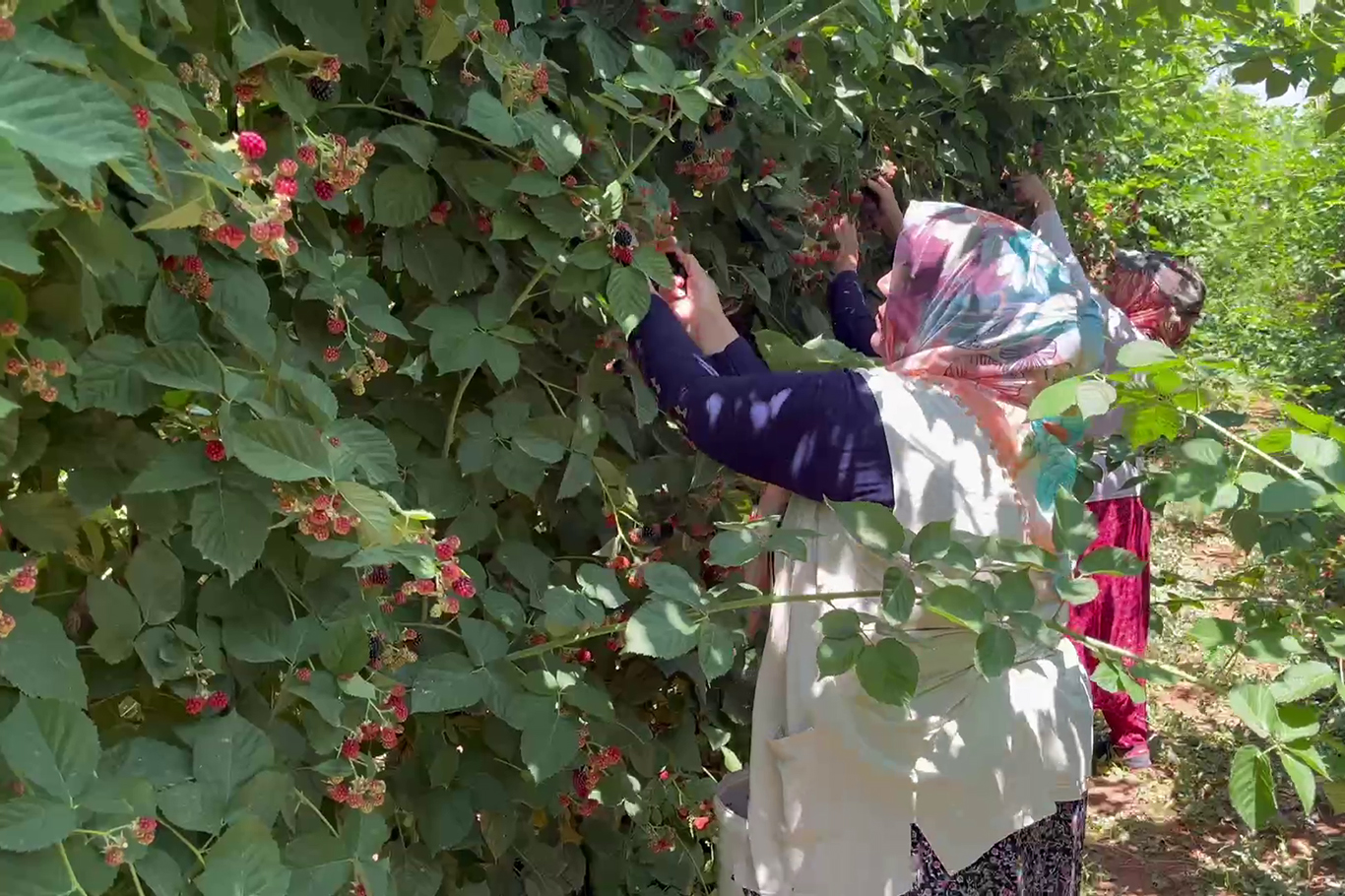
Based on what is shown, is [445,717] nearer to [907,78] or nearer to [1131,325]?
[907,78]

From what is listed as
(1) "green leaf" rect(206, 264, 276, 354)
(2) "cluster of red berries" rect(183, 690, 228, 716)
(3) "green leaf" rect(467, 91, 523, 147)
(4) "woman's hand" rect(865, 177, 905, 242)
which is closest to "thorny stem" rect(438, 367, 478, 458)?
(3) "green leaf" rect(467, 91, 523, 147)

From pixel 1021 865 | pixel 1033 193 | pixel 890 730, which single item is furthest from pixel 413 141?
pixel 1033 193

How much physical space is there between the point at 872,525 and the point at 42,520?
92cm

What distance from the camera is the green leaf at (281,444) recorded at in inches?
45.2

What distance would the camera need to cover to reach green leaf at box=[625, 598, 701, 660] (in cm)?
150

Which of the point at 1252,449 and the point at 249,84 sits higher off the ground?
the point at 249,84

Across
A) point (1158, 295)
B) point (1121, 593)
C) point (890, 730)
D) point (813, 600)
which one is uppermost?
point (813, 600)

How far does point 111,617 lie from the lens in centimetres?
122

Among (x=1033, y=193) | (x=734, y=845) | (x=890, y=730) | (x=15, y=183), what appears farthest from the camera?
(x=1033, y=193)

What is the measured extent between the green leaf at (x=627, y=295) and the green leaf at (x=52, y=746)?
2.92ft

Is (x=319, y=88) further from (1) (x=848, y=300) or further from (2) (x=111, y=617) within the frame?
(1) (x=848, y=300)

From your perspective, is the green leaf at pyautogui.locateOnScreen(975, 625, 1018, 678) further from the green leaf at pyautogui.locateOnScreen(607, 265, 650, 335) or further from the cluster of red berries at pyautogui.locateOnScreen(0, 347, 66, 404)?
the cluster of red berries at pyautogui.locateOnScreen(0, 347, 66, 404)

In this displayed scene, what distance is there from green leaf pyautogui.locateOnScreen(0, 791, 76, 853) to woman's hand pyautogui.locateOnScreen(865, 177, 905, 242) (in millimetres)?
2437

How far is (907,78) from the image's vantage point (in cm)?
316
